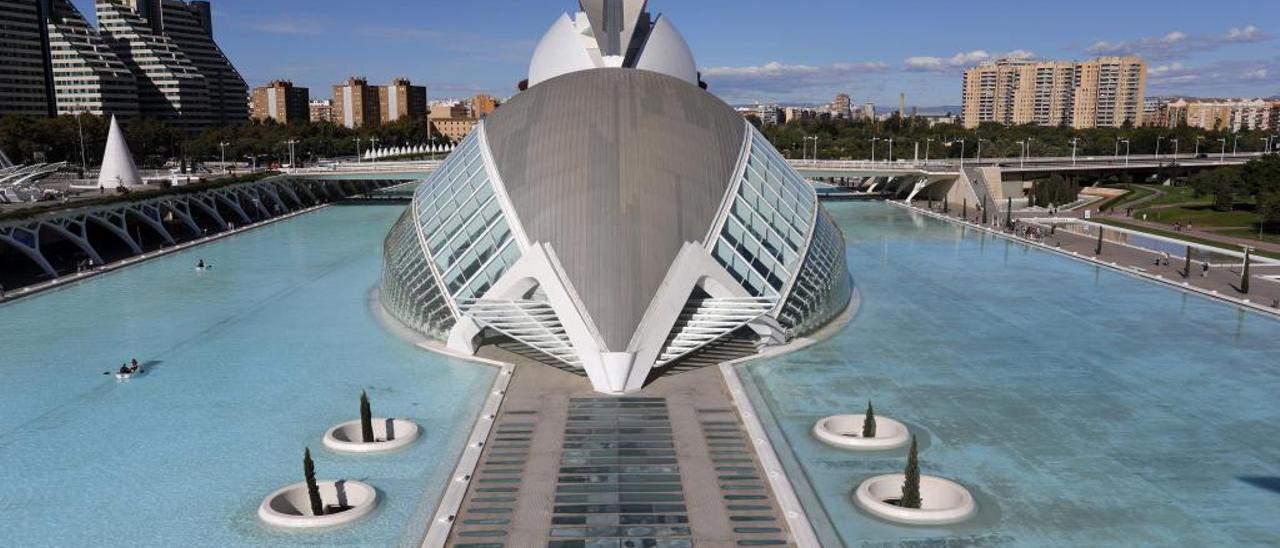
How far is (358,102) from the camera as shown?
7539 inches

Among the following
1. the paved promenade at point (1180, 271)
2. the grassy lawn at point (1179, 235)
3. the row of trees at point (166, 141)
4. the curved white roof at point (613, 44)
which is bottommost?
Answer: the paved promenade at point (1180, 271)

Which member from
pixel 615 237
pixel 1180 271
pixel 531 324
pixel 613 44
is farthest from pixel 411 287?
pixel 1180 271

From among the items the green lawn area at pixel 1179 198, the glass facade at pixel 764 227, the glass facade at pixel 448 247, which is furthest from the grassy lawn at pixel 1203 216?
the glass facade at pixel 448 247

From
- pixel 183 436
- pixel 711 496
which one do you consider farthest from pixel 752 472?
pixel 183 436

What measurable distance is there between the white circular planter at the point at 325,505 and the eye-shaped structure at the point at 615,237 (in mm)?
6656

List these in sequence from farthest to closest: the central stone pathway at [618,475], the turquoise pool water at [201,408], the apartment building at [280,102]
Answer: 1. the apartment building at [280,102]
2. the turquoise pool water at [201,408]
3. the central stone pathway at [618,475]

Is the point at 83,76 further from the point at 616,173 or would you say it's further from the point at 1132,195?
the point at 1132,195

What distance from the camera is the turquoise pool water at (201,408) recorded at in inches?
577

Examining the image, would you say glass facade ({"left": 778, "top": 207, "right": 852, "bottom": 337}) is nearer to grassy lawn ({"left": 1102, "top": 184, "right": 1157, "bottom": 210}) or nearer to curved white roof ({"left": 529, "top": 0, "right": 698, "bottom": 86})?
curved white roof ({"left": 529, "top": 0, "right": 698, "bottom": 86})

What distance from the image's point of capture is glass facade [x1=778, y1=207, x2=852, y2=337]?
24.8m

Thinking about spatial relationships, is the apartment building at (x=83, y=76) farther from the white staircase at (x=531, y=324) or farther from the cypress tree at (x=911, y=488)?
the cypress tree at (x=911, y=488)

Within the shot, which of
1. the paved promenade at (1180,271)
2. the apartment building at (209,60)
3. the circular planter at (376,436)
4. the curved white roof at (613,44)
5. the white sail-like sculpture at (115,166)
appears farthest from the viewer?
the apartment building at (209,60)

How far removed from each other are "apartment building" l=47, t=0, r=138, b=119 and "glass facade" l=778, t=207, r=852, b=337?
12423 cm

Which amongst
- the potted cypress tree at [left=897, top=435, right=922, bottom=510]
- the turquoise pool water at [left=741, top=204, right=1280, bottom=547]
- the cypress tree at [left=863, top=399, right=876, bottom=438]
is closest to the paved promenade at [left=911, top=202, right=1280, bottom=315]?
the turquoise pool water at [left=741, top=204, right=1280, bottom=547]
